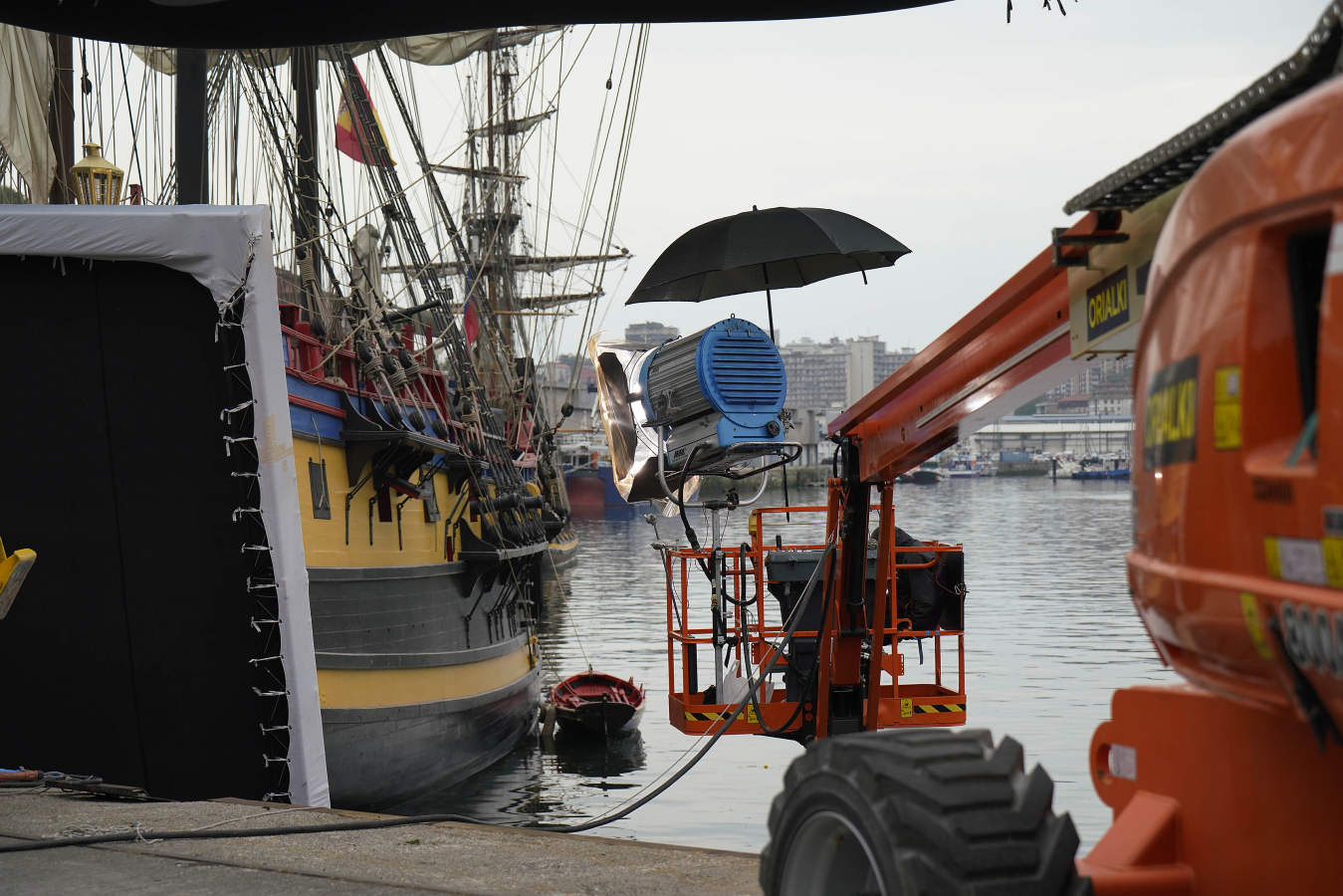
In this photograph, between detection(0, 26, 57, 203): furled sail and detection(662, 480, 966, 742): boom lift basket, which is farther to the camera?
detection(0, 26, 57, 203): furled sail

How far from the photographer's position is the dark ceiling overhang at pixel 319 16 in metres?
6.33

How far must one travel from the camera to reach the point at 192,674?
9688 mm

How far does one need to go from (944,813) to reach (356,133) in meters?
18.2

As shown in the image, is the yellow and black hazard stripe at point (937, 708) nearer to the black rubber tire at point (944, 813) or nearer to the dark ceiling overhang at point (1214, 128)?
the dark ceiling overhang at point (1214, 128)

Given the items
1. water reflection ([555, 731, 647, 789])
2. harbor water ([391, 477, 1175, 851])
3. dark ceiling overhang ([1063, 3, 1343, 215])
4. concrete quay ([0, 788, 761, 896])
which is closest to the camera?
dark ceiling overhang ([1063, 3, 1343, 215])

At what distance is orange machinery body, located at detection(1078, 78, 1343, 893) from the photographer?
2.02 meters

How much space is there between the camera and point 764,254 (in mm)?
9742

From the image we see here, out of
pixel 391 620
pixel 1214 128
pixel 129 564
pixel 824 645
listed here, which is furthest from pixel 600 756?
pixel 1214 128

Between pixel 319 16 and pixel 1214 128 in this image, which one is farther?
pixel 319 16

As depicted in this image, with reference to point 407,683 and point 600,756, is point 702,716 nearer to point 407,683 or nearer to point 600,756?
point 407,683

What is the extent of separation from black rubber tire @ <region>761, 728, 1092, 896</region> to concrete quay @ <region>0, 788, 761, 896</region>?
2.31 m

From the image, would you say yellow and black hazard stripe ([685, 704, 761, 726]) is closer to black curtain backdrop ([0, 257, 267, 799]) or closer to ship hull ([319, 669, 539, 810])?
black curtain backdrop ([0, 257, 267, 799])

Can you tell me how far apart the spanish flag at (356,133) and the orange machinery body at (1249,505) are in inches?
689

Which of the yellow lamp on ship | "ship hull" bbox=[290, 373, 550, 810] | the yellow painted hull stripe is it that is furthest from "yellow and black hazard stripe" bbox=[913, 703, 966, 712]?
the yellow lamp on ship
